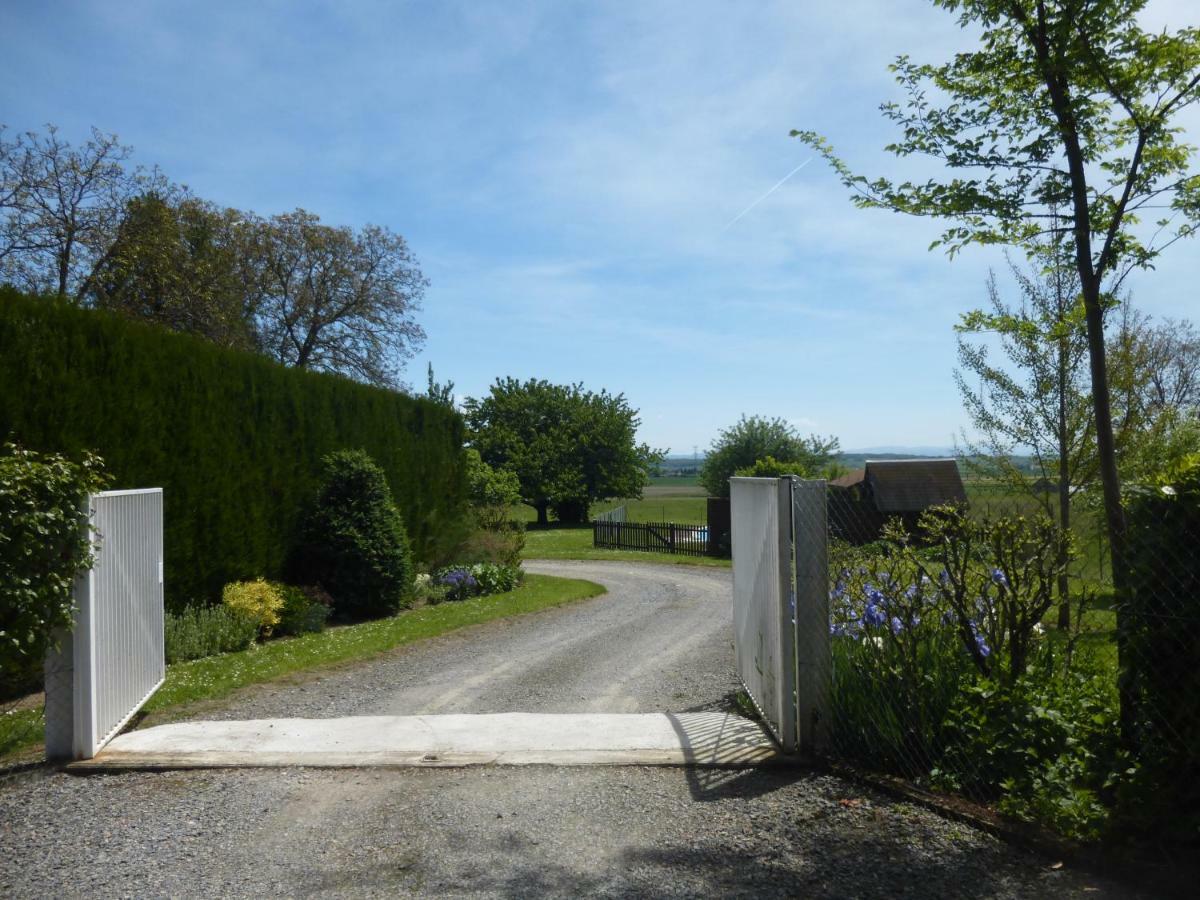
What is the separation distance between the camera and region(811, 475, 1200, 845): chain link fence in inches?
156

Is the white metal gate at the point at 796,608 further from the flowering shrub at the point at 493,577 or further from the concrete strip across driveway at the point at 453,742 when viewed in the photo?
the flowering shrub at the point at 493,577

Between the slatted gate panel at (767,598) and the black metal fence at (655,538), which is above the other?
the slatted gate panel at (767,598)

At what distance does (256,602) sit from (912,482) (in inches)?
793

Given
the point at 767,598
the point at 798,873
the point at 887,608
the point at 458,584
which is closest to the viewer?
the point at 798,873

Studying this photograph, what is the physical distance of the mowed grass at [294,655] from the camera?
21.8 ft

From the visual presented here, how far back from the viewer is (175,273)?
25375 millimetres

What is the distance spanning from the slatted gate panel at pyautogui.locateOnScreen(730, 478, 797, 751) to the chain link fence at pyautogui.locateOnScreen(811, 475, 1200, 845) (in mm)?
322

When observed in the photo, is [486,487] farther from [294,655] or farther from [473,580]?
[294,655]

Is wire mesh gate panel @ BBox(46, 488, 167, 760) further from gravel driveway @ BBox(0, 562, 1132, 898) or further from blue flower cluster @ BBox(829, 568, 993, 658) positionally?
blue flower cluster @ BBox(829, 568, 993, 658)

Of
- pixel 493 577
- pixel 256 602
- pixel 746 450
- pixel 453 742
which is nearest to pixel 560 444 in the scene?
pixel 746 450

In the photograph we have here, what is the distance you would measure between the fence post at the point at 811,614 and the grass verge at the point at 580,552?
20.0 metres

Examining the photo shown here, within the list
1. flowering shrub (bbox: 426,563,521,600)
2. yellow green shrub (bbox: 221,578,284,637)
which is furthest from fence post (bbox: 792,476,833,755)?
flowering shrub (bbox: 426,563,521,600)

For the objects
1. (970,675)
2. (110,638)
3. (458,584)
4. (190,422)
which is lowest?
(458,584)

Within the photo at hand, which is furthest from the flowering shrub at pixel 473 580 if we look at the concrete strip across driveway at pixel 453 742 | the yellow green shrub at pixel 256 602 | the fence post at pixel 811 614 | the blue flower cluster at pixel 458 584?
the fence post at pixel 811 614
